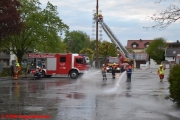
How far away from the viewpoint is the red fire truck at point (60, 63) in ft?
119

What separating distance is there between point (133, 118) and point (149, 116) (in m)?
0.69

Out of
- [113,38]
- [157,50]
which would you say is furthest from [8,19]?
[157,50]

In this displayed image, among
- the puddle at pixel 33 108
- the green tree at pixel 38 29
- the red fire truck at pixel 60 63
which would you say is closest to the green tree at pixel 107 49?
the green tree at pixel 38 29

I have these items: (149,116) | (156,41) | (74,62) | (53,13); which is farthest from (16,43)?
(156,41)

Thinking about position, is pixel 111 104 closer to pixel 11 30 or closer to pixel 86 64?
A: pixel 11 30

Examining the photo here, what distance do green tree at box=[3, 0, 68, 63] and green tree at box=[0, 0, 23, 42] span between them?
12.1 meters

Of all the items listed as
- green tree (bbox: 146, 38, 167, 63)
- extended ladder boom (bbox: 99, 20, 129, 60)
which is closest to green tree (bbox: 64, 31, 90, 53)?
green tree (bbox: 146, 38, 167, 63)

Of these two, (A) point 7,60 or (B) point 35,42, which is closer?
(B) point 35,42

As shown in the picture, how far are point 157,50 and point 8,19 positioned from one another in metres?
88.6

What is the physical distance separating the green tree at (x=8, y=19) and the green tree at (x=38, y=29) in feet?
39.7

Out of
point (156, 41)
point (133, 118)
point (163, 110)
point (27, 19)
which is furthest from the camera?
point (156, 41)

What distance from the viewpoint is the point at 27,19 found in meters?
42.0

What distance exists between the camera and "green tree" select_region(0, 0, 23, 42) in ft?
89.4

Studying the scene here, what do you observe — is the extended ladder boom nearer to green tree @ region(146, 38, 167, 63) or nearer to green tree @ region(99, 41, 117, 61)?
green tree @ region(99, 41, 117, 61)
